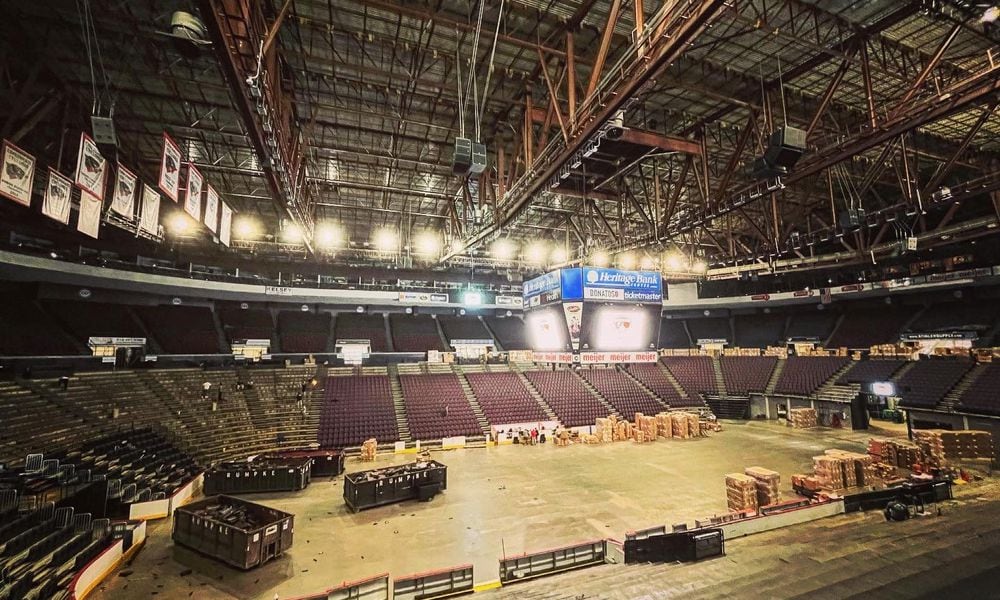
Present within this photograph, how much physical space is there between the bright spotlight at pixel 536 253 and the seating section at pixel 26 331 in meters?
23.4

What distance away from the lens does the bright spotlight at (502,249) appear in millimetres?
24312

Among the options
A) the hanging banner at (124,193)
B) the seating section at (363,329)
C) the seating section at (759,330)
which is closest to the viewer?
the hanging banner at (124,193)

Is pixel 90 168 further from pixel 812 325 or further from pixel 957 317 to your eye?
pixel 812 325

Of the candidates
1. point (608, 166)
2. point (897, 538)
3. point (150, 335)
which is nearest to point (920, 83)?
point (608, 166)

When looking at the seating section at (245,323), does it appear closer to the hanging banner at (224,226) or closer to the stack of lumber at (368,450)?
the stack of lumber at (368,450)

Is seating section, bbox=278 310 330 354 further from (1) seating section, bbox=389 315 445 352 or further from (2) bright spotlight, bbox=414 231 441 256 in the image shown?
(2) bright spotlight, bbox=414 231 441 256

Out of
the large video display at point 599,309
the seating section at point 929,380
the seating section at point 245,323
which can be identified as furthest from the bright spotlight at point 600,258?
the seating section at point 245,323

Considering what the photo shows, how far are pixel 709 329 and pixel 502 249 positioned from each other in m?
26.0

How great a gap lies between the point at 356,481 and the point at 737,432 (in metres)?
21.7

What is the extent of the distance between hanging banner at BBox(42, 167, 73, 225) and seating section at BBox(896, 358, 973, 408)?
118 feet

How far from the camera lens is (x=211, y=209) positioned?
36.3ft

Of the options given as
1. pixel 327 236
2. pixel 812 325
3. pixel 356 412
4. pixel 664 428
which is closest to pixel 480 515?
pixel 356 412

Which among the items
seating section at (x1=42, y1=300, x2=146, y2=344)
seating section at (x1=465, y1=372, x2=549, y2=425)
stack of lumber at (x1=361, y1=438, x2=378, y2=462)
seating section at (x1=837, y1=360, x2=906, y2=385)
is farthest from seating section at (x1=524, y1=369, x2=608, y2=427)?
seating section at (x1=42, y1=300, x2=146, y2=344)

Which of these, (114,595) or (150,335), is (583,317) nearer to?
(114,595)
